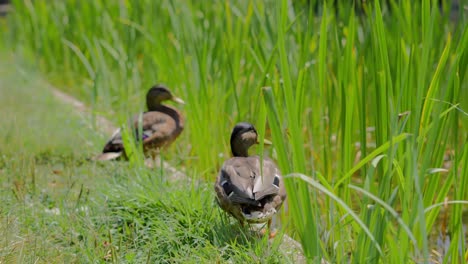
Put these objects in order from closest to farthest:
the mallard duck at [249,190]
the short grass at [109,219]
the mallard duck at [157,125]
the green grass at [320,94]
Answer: the green grass at [320,94]
the short grass at [109,219]
the mallard duck at [249,190]
the mallard duck at [157,125]

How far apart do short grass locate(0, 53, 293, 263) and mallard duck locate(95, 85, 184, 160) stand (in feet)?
1.41

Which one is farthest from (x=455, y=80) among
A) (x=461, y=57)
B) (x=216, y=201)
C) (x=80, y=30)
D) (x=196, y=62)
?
(x=80, y=30)

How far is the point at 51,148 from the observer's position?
5488 mm

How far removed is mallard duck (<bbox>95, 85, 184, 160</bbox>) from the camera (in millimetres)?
5402

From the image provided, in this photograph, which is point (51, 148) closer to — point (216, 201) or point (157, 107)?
point (157, 107)

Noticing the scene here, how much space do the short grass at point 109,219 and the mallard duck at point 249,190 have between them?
0.10 m

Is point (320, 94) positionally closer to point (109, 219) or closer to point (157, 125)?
point (109, 219)

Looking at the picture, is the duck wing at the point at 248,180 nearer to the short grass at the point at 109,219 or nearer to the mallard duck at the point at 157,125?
the short grass at the point at 109,219

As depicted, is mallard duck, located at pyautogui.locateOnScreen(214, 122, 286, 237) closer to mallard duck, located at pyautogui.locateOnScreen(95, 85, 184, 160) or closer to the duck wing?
the duck wing

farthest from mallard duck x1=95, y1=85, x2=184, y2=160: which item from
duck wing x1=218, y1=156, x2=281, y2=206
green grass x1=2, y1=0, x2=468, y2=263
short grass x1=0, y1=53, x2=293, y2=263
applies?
duck wing x1=218, y1=156, x2=281, y2=206

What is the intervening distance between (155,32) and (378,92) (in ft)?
8.59

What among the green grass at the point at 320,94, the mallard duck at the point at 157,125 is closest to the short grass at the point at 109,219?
the green grass at the point at 320,94

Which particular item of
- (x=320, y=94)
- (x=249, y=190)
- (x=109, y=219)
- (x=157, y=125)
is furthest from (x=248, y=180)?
(x=157, y=125)

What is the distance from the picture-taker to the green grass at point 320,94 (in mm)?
2740
